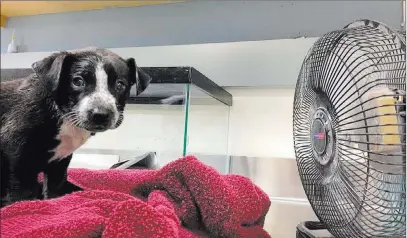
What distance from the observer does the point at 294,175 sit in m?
0.87

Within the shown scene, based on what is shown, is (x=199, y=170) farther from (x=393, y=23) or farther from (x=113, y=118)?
(x=393, y=23)

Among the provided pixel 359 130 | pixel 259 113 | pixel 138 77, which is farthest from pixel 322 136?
pixel 259 113

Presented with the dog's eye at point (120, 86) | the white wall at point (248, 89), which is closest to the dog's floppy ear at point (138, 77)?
the dog's eye at point (120, 86)

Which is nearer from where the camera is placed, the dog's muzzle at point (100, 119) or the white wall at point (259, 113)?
the dog's muzzle at point (100, 119)

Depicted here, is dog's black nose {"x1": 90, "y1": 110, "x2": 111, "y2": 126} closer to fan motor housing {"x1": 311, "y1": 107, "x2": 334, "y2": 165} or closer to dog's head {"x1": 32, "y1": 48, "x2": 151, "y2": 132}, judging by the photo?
dog's head {"x1": 32, "y1": 48, "x2": 151, "y2": 132}

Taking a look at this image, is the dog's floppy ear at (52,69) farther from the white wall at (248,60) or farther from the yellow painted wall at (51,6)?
the white wall at (248,60)

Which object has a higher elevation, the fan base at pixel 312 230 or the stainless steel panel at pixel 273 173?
the stainless steel panel at pixel 273 173

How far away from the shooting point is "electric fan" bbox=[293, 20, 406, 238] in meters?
Answer: 0.42

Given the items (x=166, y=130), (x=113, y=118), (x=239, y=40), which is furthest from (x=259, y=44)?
(x=113, y=118)

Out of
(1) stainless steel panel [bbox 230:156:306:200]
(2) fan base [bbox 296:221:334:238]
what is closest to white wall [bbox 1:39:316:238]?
(1) stainless steel panel [bbox 230:156:306:200]

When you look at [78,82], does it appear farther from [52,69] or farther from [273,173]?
[273,173]

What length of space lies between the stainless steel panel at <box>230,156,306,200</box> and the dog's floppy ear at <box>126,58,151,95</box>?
1.18 feet

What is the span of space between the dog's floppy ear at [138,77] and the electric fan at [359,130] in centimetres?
23

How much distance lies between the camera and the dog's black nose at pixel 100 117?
0.44m
